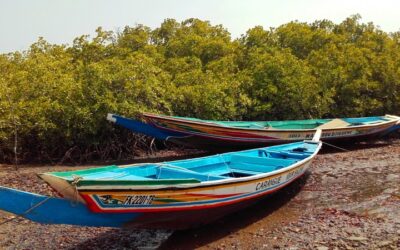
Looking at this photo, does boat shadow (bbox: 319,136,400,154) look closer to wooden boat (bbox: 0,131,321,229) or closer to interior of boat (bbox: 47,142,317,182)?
interior of boat (bbox: 47,142,317,182)

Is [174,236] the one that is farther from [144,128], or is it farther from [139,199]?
[144,128]

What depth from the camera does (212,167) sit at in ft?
26.4

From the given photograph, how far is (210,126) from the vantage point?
1156 cm

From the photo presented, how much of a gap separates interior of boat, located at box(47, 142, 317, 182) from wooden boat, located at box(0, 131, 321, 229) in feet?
0.05

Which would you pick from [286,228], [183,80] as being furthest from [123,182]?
[183,80]

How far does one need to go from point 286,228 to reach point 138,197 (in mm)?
2665

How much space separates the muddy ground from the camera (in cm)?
618

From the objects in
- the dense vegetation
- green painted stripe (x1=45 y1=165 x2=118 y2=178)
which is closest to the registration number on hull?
green painted stripe (x1=45 y1=165 x2=118 y2=178)

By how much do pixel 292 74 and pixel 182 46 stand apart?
5133mm

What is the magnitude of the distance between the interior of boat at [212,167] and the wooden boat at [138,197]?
0.6 inches

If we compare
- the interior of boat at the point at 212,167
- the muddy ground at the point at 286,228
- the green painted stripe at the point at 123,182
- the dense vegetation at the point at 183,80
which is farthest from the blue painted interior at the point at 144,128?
the green painted stripe at the point at 123,182

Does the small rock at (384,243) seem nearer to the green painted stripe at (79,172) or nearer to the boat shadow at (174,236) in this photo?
the boat shadow at (174,236)

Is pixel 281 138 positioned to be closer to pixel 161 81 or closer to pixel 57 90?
pixel 161 81

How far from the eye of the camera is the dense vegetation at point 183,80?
39.9 feet
